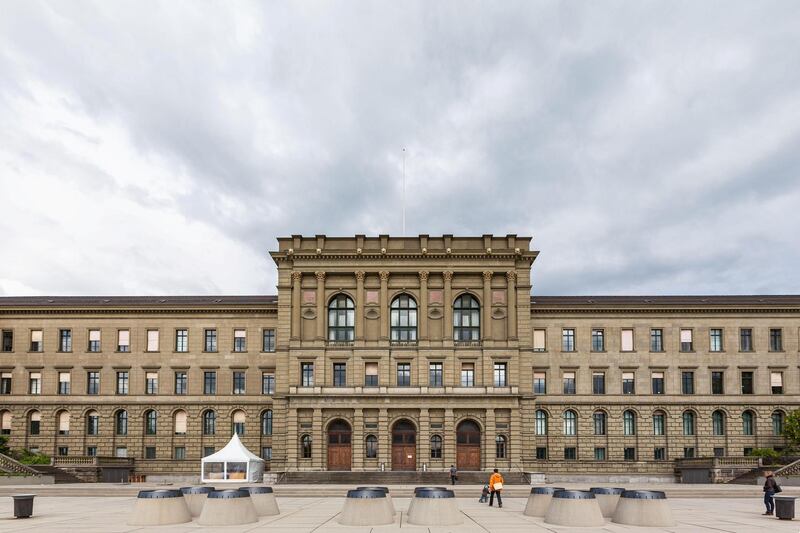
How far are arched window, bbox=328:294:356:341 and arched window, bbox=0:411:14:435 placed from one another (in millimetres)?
30022

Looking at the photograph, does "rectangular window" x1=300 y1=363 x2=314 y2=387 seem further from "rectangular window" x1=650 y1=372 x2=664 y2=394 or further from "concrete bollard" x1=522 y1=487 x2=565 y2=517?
"concrete bollard" x1=522 y1=487 x2=565 y2=517

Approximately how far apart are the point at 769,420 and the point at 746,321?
28.8 feet

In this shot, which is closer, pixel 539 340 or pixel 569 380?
pixel 569 380

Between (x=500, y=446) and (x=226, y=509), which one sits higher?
(x=226, y=509)

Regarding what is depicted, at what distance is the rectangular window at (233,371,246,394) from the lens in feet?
235

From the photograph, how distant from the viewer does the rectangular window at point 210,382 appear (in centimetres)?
7181

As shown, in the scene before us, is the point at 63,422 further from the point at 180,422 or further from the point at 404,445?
the point at 404,445

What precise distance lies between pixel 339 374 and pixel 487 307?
13.9m

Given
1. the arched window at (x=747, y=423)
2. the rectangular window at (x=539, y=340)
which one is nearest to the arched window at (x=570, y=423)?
the rectangular window at (x=539, y=340)

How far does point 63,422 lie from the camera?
71750 mm

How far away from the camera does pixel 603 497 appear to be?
3158 centimetres

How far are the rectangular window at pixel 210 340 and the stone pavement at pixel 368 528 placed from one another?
97.3ft

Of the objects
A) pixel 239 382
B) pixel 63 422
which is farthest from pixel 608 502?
pixel 63 422

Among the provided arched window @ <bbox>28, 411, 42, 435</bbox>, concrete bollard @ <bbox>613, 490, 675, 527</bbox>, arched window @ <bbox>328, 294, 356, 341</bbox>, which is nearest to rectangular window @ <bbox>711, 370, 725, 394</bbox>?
arched window @ <bbox>328, 294, 356, 341</bbox>
